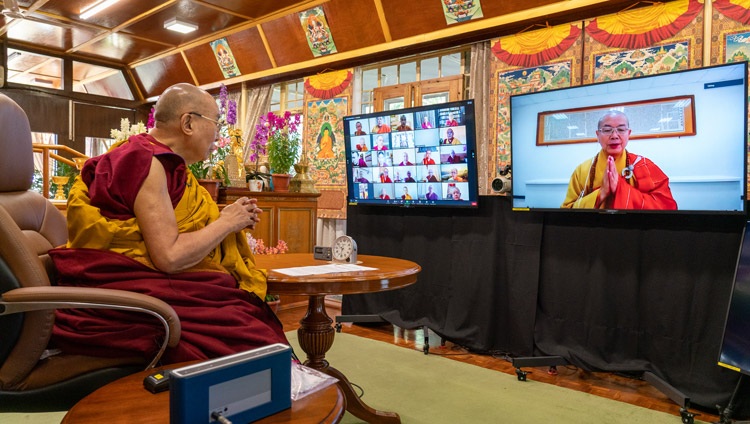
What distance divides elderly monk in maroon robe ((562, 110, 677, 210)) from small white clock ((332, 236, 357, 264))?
5.15 ft

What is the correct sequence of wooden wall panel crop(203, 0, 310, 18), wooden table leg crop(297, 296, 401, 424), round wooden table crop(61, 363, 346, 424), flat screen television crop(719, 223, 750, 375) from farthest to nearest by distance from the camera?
1. wooden wall panel crop(203, 0, 310, 18)
2. flat screen television crop(719, 223, 750, 375)
3. wooden table leg crop(297, 296, 401, 424)
4. round wooden table crop(61, 363, 346, 424)

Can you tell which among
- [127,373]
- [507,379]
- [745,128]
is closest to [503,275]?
[507,379]

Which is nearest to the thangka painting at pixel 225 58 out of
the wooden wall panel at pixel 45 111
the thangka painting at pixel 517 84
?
the wooden wall panel at pixel 45 111

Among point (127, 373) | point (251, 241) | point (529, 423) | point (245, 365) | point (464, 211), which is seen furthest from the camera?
point (464, 211)

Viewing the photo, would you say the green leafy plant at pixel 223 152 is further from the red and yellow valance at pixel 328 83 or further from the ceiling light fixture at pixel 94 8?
the ceiling light fixture at pixel 94 8

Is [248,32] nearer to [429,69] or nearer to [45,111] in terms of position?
[429,69]

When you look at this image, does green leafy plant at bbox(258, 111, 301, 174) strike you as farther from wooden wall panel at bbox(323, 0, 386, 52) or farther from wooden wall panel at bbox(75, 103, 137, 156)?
wooden wall panel at bbox(75, 103, 137, 156)

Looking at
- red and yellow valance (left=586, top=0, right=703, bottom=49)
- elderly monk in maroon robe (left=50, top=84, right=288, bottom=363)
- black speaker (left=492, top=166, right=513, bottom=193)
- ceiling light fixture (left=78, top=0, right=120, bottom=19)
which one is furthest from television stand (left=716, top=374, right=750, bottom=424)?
ceiling light fixture (left=78, top=0, right=120, bottom=19)

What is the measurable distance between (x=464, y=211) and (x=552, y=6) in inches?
60.2

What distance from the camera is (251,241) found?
2.66 m

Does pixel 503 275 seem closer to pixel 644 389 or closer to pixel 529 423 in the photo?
pixel 644 389

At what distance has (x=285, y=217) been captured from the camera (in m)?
4.51

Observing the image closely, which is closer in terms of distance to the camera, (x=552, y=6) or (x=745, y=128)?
(x=745, y=128)

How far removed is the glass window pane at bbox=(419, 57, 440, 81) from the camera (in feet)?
15.6
